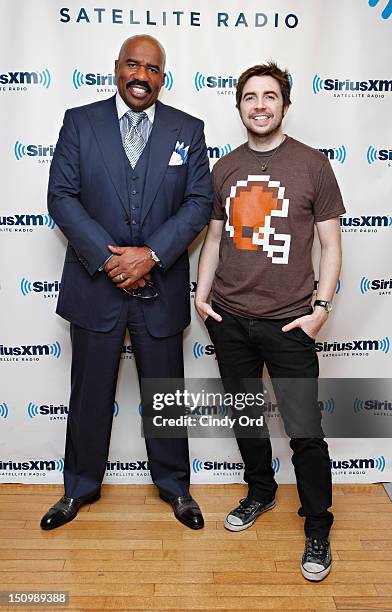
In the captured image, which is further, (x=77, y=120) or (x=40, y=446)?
(x=40, y=446)

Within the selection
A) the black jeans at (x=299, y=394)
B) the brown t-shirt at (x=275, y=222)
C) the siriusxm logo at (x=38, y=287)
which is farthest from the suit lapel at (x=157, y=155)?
the siriusxm logo at (x=38, y=287)

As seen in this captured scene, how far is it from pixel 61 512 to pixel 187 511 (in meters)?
0.50

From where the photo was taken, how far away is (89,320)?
2.46 m

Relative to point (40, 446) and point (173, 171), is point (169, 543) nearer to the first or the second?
point (40, 446)

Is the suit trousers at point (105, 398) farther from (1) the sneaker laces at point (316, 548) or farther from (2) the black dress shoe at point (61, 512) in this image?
(1) the sneaker laces at point (316, 548)

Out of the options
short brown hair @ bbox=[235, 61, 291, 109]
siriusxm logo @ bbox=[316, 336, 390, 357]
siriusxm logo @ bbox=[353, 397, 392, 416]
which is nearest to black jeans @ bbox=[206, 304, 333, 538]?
siriusxm logo @ bbox=[316, 336, 390, 357]

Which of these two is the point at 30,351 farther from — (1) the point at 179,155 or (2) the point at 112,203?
(1) the point at 179,155

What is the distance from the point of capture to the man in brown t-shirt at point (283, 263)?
7.35 ft

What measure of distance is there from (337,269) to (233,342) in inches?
18.0

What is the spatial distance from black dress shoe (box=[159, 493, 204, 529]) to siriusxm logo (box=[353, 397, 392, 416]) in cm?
86

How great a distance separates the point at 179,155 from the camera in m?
2.40

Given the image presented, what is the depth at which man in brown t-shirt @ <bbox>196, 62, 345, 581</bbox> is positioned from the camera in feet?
7.35

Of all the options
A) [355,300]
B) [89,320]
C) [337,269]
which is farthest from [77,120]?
[355,300]

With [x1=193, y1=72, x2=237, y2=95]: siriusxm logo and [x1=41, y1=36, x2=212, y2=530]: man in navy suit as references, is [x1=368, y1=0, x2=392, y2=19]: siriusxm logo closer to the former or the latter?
[x1=193, y1=72, x2=237, y2=95]: siriusxm logo
